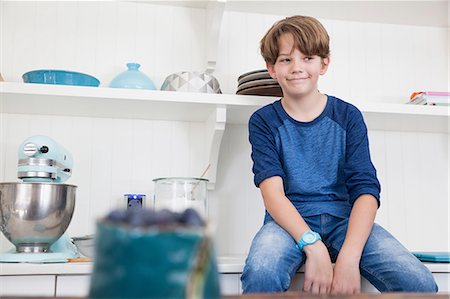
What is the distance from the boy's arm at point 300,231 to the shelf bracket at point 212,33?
0.59 m

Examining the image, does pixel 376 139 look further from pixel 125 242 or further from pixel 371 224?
pixel 125 242

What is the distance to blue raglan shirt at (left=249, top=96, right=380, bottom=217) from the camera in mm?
1205

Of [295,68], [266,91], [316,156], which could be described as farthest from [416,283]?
[266,91]

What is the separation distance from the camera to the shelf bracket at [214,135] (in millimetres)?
1475

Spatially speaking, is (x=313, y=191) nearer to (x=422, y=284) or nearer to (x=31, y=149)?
(x=422, y=284)

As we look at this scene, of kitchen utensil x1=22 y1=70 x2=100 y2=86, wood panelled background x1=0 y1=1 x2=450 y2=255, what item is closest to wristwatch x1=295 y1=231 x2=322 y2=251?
wood panelled background x1=0 y1=1 x2=450 y2=255

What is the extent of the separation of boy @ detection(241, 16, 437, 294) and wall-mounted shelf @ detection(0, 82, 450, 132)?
206 millimetres

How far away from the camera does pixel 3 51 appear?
5.31 ft

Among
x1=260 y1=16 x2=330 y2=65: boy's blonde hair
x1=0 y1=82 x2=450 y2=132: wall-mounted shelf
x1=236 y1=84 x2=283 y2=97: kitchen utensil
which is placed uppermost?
x1=260 y1=16 x2=330 y2=65: boy's blonde hair

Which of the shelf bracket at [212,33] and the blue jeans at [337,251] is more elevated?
the shelf bracket at [212,33]

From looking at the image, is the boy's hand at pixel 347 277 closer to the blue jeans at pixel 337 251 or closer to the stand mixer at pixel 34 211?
the blue jeans at pixel 337 251

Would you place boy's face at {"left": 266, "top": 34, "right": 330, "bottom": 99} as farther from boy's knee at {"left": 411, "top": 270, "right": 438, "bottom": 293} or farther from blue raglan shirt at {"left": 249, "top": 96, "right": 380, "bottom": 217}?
boy's knee at {"left": 411, "top": 270, "right": 438, "bottom": 293}

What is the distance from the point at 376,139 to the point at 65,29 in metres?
1.24

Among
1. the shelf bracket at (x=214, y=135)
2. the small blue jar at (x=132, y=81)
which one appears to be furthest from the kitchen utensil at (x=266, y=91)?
the small blue jar at (x=132, y=81)
